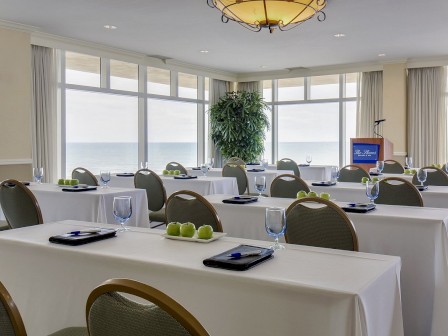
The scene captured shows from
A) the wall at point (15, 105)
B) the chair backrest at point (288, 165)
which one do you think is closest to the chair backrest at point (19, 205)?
the wall at point (15, 105)

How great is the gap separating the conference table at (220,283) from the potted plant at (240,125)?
8.89 metres

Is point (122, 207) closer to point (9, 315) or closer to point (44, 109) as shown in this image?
point (9, 315)

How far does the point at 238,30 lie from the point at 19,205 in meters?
4.78

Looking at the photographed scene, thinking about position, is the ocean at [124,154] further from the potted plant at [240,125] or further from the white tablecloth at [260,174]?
the white tablecloth at [260,174]

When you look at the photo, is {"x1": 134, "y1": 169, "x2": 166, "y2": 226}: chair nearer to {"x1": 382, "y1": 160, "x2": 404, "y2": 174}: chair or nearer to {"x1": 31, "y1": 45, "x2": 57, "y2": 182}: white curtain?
{"x1": 31, "y1": 45, "x2": 57, "y2": 182}: white curtain

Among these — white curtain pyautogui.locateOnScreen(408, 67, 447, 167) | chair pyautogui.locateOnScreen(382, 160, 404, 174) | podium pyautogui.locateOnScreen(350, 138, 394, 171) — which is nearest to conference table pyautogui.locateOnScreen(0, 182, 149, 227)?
chair pyautogui.locateOnScreen(382, 160, 404, 174)

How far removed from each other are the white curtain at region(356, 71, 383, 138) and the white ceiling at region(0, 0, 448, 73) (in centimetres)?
54

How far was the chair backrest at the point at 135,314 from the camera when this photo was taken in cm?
122

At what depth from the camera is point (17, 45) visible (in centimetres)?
732

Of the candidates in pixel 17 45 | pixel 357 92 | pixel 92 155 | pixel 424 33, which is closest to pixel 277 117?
pixel 357 92

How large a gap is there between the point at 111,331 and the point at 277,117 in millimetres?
11425

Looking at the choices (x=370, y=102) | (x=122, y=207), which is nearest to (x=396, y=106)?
(x=370, y=102)

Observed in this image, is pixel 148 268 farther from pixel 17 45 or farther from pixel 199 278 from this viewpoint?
pixel 17 45

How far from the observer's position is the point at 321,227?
2781 millimetres
